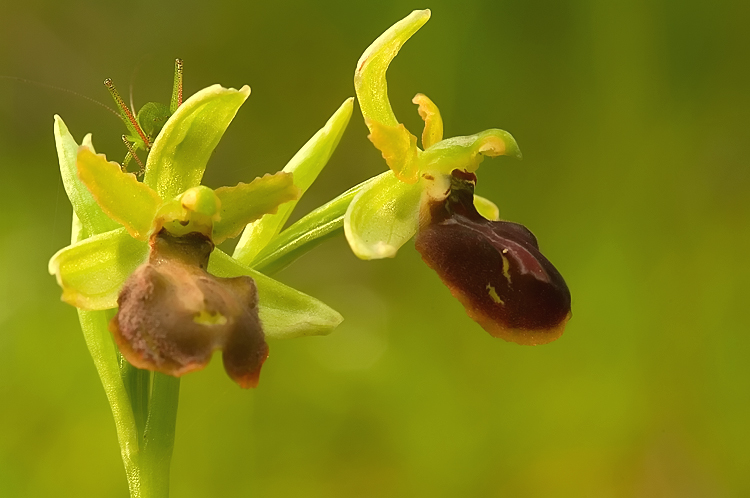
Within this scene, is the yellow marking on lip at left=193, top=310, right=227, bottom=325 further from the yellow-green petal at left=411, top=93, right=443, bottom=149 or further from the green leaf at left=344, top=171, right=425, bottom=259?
the yellow-green petal at left=411, top=93, right=443, bottom=149

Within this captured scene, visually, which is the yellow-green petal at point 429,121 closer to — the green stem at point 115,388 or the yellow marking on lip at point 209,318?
the yellow marking on lip at point 209,318

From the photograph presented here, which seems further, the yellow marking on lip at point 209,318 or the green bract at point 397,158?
the green bract at point 397,158

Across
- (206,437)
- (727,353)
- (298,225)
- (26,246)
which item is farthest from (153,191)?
(727,353)

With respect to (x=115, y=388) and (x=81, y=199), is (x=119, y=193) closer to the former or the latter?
(x=81, y=199)

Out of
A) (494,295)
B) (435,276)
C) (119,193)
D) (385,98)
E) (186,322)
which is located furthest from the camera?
(435,276)

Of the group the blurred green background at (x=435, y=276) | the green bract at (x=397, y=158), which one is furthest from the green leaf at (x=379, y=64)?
the blurred green background at (x=435, y=276)

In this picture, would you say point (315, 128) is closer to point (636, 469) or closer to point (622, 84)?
point (622, 84)

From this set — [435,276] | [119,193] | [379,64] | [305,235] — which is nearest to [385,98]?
[379,64]
